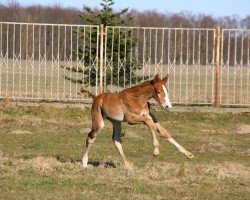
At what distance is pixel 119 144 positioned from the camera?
10.7 meters

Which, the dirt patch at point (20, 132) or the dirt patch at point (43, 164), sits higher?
the dirt patch at point (43, 164)

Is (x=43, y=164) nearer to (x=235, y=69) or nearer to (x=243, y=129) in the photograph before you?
(x=243, y=129)

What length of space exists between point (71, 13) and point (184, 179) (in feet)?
172

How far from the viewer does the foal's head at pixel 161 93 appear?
9.71 meters

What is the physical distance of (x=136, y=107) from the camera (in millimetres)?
9992

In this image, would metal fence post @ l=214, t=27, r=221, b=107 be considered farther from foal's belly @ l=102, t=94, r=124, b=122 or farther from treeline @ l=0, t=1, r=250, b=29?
treeline @ l=0, t=1, r=250, b=29

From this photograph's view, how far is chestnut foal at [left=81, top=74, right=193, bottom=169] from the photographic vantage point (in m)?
9.77

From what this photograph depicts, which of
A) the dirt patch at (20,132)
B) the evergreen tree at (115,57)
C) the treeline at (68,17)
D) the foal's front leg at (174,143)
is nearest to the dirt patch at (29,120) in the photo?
the dirt patch at (20,132)

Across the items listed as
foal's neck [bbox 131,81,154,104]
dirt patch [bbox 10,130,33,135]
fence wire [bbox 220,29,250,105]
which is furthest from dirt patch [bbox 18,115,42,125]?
foal's neck [bbox 131,81,154,104]

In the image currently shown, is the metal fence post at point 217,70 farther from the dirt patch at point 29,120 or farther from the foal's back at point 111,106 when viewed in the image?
the foal's back at point 111,106

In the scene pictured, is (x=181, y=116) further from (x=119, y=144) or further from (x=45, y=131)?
(x=119, y=144)

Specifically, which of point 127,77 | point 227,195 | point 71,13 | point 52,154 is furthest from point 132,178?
point 71,13

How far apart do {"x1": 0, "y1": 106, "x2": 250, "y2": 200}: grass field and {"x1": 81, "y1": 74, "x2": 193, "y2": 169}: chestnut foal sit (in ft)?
2.00

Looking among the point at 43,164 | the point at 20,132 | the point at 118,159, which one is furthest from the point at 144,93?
the point at 20,132
